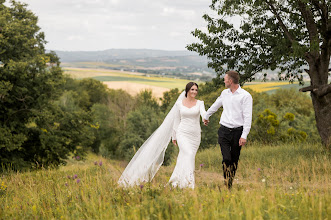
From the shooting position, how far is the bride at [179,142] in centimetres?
743

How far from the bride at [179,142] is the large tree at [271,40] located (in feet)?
20.7

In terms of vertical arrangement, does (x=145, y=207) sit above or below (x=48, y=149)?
above

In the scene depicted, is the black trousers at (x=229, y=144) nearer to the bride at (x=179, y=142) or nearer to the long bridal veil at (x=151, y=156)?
the bride at (x=179, y=142)

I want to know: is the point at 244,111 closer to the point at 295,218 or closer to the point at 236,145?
the point at 236,145

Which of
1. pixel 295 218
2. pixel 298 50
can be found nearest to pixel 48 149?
pixel 298 50

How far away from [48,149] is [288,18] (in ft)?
60.6

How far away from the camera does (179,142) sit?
767 cm

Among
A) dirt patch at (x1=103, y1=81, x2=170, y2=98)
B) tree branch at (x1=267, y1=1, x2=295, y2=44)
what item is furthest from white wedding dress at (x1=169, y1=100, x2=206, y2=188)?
dirt patch at (x1=103, y1=81, x2=170, y2=98)

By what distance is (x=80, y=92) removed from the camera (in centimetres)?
8288

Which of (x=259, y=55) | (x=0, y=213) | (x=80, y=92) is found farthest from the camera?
(x=80, y=92)

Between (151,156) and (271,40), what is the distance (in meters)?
7.99

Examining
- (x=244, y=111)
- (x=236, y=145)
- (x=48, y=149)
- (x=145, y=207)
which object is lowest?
(x=48, y=149)

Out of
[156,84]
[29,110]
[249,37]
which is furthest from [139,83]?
[249,37]

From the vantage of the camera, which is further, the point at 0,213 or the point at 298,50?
the point at 298,50
